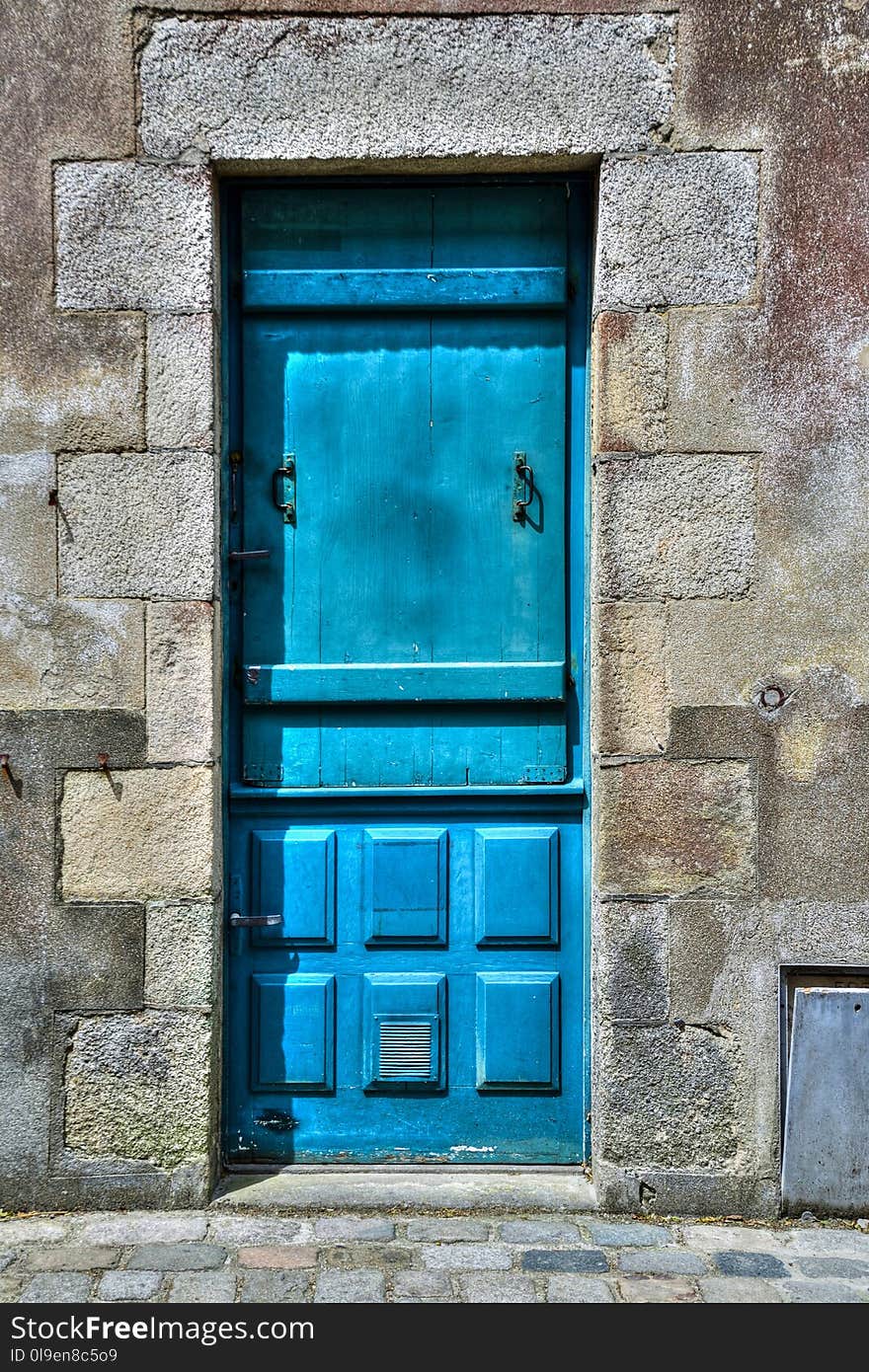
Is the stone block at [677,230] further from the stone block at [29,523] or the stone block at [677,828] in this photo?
the stone block at [29,523]

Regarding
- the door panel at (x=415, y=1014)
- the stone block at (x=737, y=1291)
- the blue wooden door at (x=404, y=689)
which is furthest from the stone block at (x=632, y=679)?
the stone block at (x=737, y=1291)

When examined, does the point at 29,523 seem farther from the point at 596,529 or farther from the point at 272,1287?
the point at 272,1287

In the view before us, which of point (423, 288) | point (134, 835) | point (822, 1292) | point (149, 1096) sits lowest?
point (822, 1292)

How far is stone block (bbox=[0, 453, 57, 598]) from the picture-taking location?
10.7ft

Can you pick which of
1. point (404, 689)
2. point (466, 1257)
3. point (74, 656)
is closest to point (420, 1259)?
point (466, 1257)

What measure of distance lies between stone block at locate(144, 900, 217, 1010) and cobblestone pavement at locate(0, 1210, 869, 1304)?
612mm

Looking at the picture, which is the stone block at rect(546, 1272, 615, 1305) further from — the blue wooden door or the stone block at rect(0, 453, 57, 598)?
the stone block at rect(0, 453, 57, 598)

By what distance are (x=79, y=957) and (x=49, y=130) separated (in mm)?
2363

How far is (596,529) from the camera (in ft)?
10.7

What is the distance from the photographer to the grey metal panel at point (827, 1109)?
3186mm

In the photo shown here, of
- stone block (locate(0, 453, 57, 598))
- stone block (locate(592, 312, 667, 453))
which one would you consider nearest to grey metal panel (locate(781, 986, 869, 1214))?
stone block (locate(592, 312, 667, 453))

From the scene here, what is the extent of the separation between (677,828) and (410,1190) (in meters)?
1.30

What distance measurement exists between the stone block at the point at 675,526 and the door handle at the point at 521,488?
0.24 metres

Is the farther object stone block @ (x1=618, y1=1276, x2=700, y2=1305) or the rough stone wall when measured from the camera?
the rough stone wall
